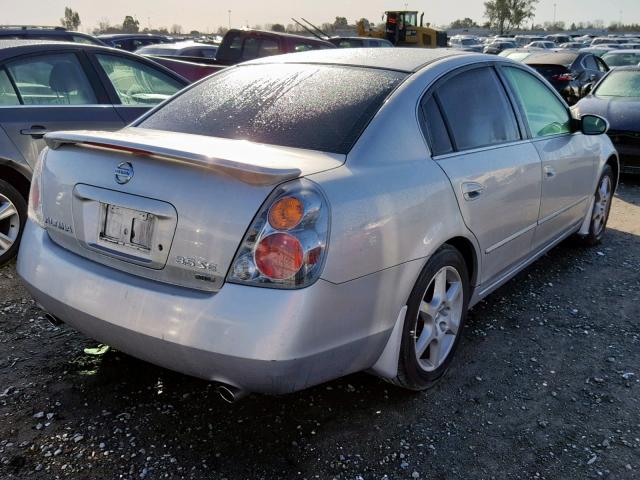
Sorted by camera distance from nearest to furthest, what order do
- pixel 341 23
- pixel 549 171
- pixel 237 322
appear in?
pixel 237 322, pixel 549 171, pixel 341 23

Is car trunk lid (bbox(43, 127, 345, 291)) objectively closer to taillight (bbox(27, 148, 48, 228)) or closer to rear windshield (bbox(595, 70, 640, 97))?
taillight (bbox(27, 148, 48, 228))

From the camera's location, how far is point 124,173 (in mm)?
2359

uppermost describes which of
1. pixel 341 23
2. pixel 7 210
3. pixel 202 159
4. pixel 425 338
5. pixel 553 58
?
pixel 341 23

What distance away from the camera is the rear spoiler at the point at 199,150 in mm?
2162

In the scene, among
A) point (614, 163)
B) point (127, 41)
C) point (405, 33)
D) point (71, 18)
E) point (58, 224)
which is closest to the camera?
point (58, 224)

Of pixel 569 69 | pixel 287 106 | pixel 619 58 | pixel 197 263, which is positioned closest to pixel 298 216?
pixel 197 263

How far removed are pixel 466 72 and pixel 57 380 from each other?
2619mm

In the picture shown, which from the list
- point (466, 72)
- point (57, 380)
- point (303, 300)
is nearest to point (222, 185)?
point (303, 300)

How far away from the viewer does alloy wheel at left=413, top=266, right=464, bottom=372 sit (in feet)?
9.34

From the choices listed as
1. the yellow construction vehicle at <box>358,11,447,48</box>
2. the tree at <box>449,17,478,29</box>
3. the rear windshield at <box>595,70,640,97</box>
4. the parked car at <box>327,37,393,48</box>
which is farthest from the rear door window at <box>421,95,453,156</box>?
the tree at <box>449,17,478,29</box>

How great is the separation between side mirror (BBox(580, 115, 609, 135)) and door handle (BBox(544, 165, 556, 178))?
28.0 inches

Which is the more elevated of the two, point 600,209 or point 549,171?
point 549,171

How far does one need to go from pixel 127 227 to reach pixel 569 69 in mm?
13840

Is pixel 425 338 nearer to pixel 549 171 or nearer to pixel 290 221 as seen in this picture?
pixel 290 221
